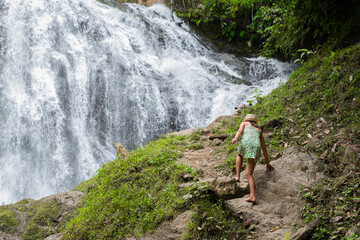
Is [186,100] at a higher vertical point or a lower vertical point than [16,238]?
higher

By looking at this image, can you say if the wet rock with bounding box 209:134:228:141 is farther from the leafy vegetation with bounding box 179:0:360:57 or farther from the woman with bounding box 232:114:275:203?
the leafy vegetation with bounding box 179:0:360:57

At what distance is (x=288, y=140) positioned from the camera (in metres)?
5.98

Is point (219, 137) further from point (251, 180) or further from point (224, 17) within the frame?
point (224, 17)

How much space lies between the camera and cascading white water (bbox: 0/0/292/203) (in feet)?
37.9

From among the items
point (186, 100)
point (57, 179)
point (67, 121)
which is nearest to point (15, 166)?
point (57, 179)

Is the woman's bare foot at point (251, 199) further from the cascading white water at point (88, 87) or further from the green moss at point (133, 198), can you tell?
the cascading white water at point (88, 87)

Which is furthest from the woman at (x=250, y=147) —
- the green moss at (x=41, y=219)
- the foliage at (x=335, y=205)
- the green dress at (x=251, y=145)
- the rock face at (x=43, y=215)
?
the green moss at (x=41, y=219)

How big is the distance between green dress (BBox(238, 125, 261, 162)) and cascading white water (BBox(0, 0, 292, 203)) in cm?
814

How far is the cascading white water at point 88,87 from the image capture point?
1156 cm

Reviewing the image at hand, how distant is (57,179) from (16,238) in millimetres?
4277

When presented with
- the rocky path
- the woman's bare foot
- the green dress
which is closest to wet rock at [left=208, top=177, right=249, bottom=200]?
the rocky path

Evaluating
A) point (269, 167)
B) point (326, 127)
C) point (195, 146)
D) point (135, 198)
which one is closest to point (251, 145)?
point (269, 167)

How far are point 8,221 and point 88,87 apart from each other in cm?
749

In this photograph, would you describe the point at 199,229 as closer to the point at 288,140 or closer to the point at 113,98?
the point at 288,140
